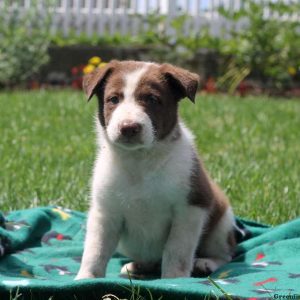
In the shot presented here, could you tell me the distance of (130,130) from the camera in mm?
3262

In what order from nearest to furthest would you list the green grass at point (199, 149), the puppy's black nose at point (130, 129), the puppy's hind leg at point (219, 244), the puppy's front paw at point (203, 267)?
1. the puppy's black nose at point (130, 129)
2. the puppy's front paw at point (203, 267)
3. the puppy's hind leg at point (219, 244)
4. the green grass at point (199, 149)

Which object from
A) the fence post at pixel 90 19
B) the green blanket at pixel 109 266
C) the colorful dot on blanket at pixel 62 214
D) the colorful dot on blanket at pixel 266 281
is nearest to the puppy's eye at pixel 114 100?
the green blanket at pixel 109 266

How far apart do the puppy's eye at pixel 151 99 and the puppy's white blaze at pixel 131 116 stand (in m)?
0.07

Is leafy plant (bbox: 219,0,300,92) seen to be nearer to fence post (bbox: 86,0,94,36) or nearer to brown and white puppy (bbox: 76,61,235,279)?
fence post (bbox: 86,0,94,36)

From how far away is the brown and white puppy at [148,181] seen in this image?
A: 347 cm

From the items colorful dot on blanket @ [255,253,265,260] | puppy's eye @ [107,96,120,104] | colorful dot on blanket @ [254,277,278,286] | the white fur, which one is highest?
puppy's eye @ [107,96,120,104]

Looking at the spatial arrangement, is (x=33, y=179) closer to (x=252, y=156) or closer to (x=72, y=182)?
(x=72, y=182)

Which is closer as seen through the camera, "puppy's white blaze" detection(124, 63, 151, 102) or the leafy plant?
"puppy's white blaze" detection(124, 63, 151, 102)

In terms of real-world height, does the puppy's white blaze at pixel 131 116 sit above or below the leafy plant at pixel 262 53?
above

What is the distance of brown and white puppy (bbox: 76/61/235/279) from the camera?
3.47 meters

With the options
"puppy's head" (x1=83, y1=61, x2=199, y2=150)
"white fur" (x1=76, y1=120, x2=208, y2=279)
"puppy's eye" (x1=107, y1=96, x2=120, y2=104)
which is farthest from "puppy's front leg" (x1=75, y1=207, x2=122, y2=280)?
"puppy's eye" (x1=107, y1=96, x2=120, y2=104)

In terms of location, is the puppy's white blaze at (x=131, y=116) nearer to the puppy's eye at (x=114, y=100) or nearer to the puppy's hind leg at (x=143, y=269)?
the puppy's eye at (x=114, y=100)

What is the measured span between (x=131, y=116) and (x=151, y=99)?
211 mm

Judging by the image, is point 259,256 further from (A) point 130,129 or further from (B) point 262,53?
(B) point 262,53
